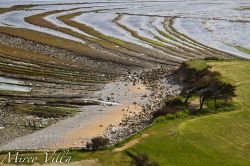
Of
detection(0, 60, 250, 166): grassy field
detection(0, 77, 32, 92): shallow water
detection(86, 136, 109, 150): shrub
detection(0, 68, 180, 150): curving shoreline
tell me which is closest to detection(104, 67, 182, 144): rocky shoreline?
detection(0, 68, 180, 150): curving shoreline

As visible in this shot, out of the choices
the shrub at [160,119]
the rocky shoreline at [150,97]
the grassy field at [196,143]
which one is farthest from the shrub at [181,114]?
the rocky shoreline at [150,97]

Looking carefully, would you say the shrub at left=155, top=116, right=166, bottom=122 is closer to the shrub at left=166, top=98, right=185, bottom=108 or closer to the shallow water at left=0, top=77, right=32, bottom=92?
the shrub at left=166, top=98, right=185, bottom=108

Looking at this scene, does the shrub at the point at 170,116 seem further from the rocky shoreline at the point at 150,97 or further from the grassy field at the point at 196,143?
the rocky shoreline at the point at 150,97

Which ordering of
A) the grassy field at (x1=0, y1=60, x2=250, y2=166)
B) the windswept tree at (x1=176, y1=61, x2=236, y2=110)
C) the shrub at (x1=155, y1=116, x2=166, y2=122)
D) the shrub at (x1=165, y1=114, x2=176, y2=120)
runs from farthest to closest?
the windswept tree at (x1=176, y1=61, x2=236, y2=110), the shrub at (x1=165, y1=114, x2=176, y2=120), the shrub at (x1=155, y1=116, x2=166, y2=122), the grassy field at (x1=0, y1=60, x2=250, y2=166)

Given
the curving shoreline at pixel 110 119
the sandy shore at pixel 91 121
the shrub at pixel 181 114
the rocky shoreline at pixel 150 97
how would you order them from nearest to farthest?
the sandy shore at pixel 91 121, the curving shoreline at pixel 110 119, the rocky shoreline at pixel 150 97, the shrub at pixel 181 114

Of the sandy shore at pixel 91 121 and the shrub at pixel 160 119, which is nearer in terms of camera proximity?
the sandy shore at pixel 91 121

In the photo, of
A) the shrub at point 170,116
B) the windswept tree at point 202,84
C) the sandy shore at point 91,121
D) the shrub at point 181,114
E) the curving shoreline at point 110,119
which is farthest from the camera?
the windswept tree at point 202,84

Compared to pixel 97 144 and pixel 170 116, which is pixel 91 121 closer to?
pixel 170 116

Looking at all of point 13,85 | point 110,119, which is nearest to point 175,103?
point 110,119

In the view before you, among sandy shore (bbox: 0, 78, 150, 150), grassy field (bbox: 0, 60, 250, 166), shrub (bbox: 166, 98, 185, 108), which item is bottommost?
sandy shore (bbox: 0, 78, 150, 150)
